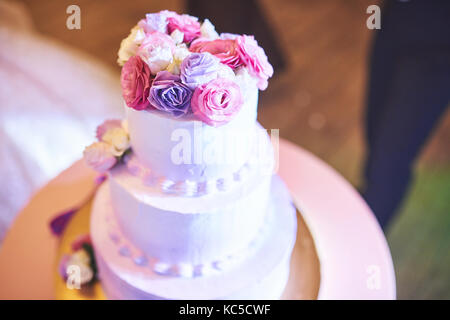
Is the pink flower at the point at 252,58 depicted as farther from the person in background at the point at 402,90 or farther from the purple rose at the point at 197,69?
the person in background at the point at 402,90

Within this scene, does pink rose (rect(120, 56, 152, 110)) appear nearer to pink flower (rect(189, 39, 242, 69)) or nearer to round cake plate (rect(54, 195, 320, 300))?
pink flower (rect(189, 39, 242, 69))

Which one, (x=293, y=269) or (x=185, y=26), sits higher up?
(x=185, y=26)

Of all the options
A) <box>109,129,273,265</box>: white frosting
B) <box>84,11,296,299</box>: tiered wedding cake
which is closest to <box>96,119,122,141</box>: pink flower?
<box>84,11,296,299</box>: tiered wedding cake

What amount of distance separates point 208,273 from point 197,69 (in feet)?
1.98

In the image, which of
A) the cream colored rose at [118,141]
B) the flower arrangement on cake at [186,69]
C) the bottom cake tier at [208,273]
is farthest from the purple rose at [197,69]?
the bottom cake tier at [208,273]

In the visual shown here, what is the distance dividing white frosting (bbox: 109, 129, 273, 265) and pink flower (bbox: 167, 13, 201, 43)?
408 millimetres

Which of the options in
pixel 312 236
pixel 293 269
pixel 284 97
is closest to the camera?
pixel 293 269

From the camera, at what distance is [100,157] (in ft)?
4.18

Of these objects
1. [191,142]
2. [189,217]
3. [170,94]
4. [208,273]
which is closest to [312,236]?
[208,273]

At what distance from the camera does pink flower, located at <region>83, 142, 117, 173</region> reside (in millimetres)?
1273

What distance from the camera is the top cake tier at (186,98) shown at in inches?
42.4

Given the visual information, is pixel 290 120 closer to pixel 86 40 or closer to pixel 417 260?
pixel 417 260

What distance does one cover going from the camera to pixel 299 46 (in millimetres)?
3895

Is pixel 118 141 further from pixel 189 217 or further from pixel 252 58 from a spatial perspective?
pixel 252 58
